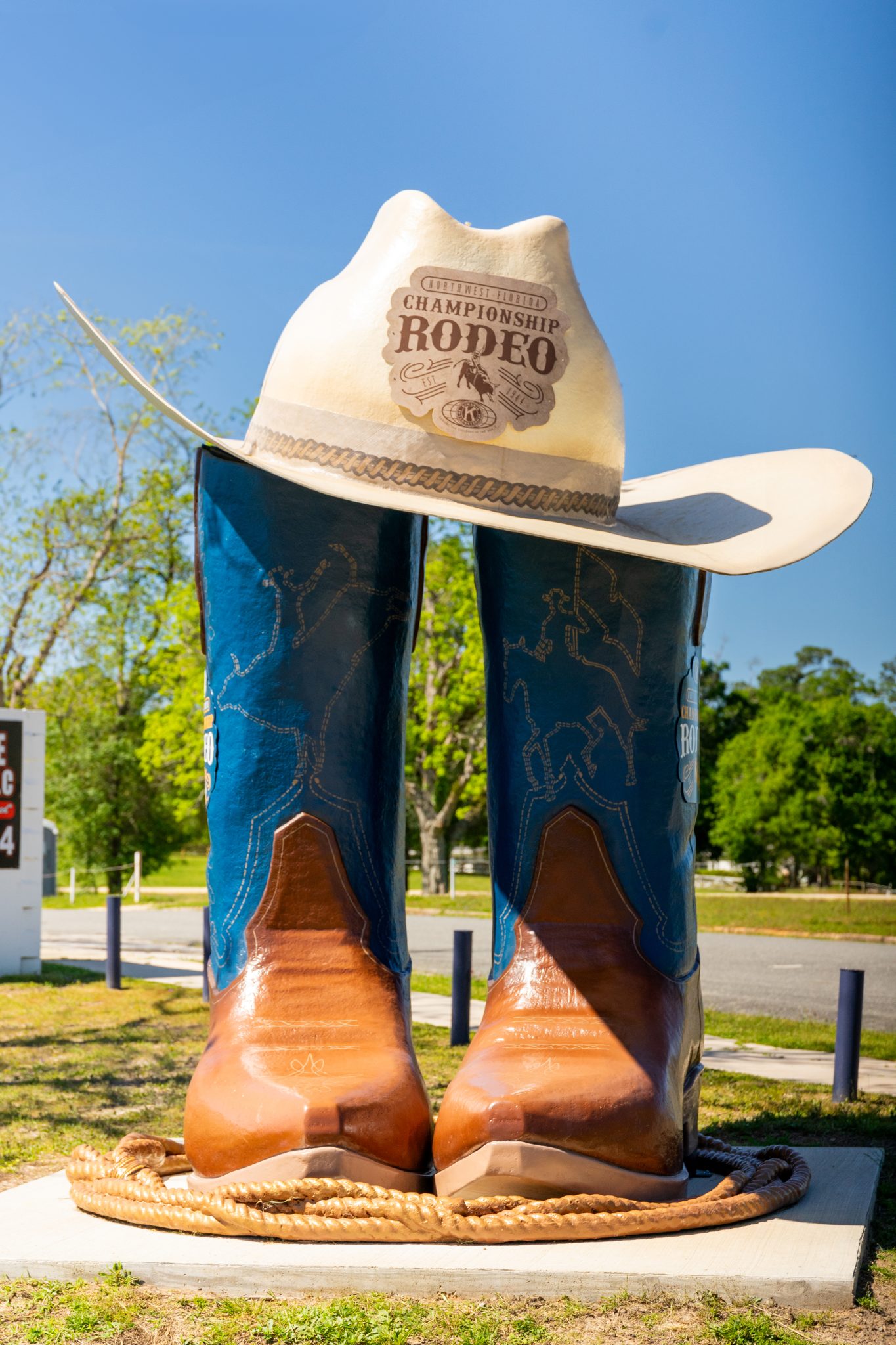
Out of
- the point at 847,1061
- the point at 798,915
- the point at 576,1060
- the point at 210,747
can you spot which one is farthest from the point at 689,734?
the point at 798,915

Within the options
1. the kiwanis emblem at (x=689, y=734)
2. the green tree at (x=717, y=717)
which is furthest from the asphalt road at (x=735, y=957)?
the green tree at (x=717, y=717)

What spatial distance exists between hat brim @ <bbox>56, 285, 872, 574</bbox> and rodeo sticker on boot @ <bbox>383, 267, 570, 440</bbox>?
0.14 m

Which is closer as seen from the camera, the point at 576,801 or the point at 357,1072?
the point at 357,1072

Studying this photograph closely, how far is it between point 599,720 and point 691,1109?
78 cm

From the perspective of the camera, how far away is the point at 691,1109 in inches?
98.0

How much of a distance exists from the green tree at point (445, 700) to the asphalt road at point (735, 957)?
444 cm

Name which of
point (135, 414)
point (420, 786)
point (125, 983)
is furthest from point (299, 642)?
point (420, 786)

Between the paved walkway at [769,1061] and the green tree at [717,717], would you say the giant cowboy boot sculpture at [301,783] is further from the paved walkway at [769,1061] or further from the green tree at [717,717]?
the green tree at [717,717]

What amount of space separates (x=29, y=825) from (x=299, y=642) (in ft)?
25.7

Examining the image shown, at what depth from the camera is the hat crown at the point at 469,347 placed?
7.50 ft

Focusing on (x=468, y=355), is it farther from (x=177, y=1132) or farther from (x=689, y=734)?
(x=177, y=1132)

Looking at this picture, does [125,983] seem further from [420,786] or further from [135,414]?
[420,786]

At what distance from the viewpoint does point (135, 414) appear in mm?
17547

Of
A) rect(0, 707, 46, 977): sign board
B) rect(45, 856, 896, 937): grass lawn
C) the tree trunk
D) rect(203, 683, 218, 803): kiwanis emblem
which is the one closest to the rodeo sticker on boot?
rect(203, 683, 218, 803): kiwanis emblem
